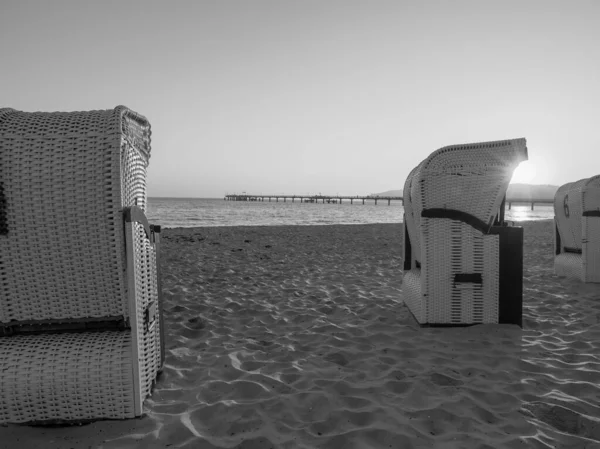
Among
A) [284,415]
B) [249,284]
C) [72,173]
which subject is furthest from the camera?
[249,284]

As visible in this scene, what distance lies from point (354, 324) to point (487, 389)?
55.9 inches

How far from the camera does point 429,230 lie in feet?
10.8

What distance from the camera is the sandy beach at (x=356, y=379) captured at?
6.25 feet

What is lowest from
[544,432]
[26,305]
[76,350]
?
[544,432]

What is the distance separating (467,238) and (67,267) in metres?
2.93

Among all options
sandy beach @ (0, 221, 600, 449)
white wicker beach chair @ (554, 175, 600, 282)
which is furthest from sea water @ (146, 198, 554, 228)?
white wicker beach chair @ (554, 175, 600, 282)

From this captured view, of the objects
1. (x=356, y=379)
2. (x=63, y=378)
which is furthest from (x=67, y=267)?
(x=356, y=379)

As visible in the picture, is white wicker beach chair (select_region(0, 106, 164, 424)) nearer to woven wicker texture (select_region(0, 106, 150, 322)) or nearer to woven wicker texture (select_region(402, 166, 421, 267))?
woven wicker texture (select_region(0, 106, 150, 322))

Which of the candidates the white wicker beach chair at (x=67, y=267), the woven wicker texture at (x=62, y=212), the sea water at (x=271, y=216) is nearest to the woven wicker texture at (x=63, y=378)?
the white wicker beach chair at (x=67, y=267)

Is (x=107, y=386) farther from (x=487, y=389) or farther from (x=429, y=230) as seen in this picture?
(x=429, y=230)

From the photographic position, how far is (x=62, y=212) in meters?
1.90

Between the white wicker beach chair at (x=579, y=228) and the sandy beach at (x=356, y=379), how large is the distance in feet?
1.45

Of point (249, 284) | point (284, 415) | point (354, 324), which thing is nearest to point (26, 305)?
point (284, 415)

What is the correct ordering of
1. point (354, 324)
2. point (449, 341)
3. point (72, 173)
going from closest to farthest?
point (72, 173) → point (449, 341) → point (354, 324)
